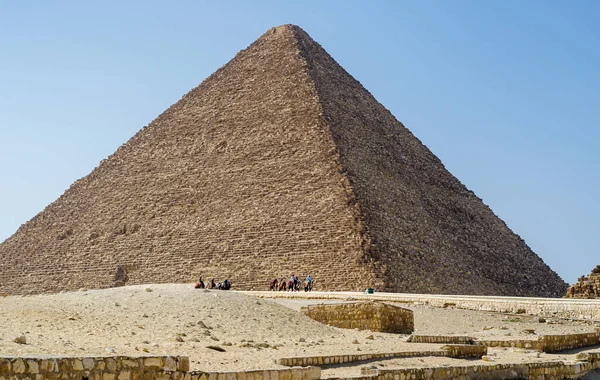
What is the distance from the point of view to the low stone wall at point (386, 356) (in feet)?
26.1

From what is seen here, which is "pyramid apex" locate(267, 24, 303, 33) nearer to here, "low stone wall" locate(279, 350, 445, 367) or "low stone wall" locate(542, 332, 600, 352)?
"low stone wall" locate(542, 332, 600, 352)

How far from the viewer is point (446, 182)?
51.0m

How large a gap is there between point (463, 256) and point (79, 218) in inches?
780

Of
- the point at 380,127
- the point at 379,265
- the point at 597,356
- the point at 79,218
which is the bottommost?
the point at 597,356

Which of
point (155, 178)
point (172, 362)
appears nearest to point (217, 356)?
point (172, 362)

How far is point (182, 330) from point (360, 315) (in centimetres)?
437

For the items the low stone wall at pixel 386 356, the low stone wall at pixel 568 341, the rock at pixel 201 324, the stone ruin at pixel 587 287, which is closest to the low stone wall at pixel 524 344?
the low stone wall at pixel 568 341

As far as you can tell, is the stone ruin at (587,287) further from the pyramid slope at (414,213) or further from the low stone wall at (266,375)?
the low stone wall at (266,375)

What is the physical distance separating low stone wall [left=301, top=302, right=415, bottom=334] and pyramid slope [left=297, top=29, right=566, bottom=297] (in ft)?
59.4

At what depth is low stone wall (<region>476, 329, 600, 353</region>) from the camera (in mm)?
12094

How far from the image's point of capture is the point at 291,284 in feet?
103

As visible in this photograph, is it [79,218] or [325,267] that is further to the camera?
[79,218]

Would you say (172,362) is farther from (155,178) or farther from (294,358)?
(155,178)

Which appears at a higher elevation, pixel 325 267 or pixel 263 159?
pixel 263 159
